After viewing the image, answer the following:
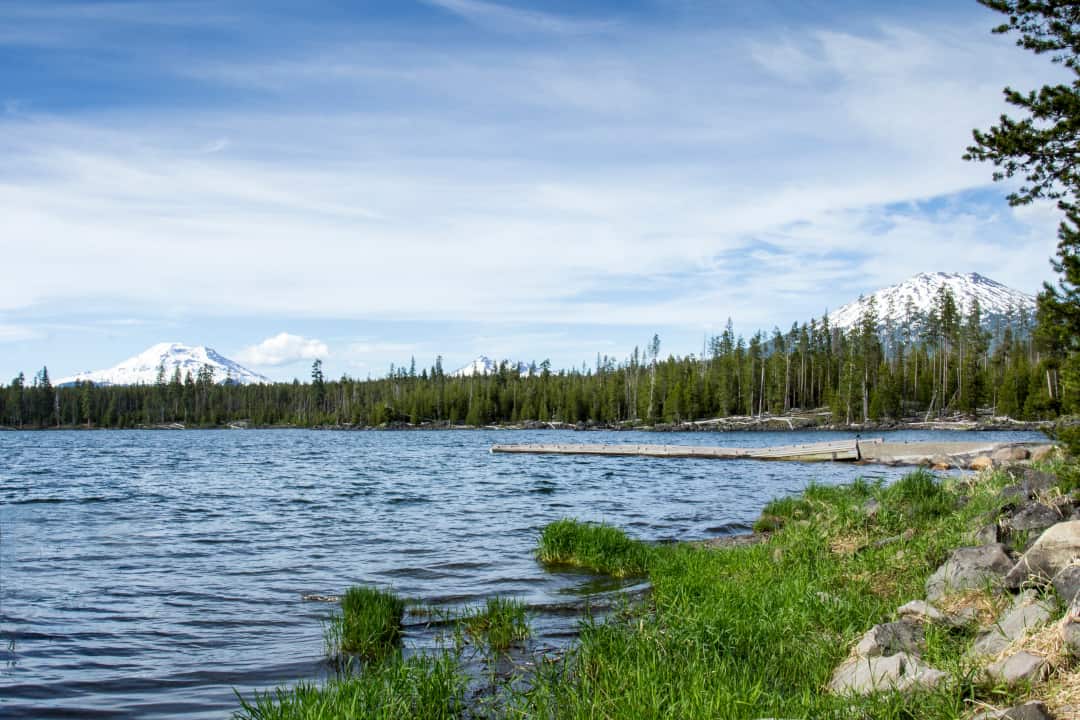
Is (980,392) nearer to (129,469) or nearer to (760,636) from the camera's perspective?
(129,469)

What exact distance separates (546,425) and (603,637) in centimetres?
14124

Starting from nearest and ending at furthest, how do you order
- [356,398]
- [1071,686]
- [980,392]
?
1. [1071,686]
2. [980,392]
3. [356,398]

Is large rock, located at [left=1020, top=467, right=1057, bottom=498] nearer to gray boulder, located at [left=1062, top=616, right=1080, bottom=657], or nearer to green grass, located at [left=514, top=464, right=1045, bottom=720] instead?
green grass, located at [left=514, top=464, right=1045, bottom=720]

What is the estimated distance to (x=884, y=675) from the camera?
19.8 feet

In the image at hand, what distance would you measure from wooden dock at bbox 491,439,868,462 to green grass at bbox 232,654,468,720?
4440 centimetres

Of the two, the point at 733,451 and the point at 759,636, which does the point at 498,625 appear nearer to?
the point at 759,636

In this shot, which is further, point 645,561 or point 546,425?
point 546,425

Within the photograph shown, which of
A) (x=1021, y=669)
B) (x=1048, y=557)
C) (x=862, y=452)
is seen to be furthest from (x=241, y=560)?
(x=862, y=452)

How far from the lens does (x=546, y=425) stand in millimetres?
149375

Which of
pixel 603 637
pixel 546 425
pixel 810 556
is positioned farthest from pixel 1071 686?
pixel 546 425

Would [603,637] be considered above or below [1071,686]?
below

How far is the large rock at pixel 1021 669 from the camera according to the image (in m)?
5.48

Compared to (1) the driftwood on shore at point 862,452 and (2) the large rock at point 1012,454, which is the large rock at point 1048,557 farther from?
(1) the driftwood on shore at point 862,452

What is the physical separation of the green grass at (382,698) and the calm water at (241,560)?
2.07 m
